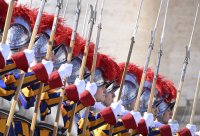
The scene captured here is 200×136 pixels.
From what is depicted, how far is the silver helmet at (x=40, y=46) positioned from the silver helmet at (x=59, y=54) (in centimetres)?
18

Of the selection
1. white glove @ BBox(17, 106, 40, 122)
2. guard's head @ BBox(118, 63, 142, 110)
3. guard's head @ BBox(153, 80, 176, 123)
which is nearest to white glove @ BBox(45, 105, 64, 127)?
white glove @ BBox(17, 106, 40, 122)

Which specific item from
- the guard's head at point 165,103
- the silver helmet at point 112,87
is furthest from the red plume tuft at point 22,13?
the guard's head at point 165,103

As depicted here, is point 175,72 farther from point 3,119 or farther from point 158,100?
point 3,119

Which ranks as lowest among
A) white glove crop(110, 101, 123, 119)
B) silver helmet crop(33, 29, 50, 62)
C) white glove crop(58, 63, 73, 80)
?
white glove crop(110, 101, 123, 119)

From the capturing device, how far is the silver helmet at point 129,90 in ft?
24.5

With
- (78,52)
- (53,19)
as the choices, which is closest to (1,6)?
(53,19)

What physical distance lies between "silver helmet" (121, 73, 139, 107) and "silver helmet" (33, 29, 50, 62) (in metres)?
1.63

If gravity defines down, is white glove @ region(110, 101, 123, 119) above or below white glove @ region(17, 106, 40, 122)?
above

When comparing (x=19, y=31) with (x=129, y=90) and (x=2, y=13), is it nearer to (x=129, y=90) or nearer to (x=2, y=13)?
(x=2, y=13)

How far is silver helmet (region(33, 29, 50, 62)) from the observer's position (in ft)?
19.6

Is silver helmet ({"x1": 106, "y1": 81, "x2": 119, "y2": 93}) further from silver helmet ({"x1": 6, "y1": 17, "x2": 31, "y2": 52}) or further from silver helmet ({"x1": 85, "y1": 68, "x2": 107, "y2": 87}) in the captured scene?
silver helmet ({"x1": 6, "y1": 17, "x2": 31, "y2": 52})

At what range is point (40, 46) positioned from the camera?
5.99 m

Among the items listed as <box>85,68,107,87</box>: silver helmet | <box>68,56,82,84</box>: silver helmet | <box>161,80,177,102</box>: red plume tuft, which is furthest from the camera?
<box>161,80,177,102</box>: red plume tuft

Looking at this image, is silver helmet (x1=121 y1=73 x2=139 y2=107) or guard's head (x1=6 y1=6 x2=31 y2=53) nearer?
guard's head (x1=6 y1=6 x2=31 y2=53)
